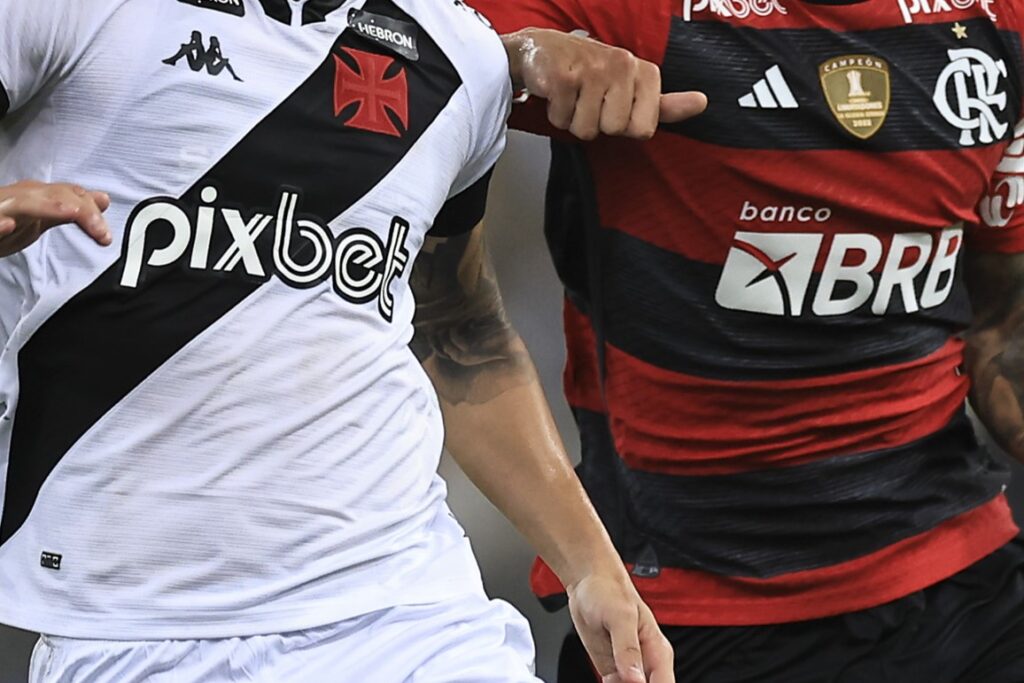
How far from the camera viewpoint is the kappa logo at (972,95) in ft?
5.73

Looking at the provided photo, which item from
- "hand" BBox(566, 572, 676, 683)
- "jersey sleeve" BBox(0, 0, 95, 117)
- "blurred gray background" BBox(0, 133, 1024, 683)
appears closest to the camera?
"jersey sleeve" BBox(0, 0, 95, 117)

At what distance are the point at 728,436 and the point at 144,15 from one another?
29.0 inches

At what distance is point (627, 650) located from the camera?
1.35 meters

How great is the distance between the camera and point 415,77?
135cm

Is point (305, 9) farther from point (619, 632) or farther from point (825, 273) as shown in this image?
point (825, 273)

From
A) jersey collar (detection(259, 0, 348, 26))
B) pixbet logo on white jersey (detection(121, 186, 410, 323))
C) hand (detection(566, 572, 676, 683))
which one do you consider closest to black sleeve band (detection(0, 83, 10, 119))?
pixbet logo on white jersey (detection(121, 186, 410, 323))

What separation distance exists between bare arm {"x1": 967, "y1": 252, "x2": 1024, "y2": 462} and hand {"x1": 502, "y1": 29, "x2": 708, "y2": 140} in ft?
1.99

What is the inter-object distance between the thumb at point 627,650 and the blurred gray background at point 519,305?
1023 mm

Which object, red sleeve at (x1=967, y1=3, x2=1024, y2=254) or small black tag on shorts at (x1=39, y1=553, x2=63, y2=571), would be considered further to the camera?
red sleeve at (x1=967, y1=3, x2=1024, y2=254)

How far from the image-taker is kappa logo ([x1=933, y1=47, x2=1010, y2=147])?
1747 mm

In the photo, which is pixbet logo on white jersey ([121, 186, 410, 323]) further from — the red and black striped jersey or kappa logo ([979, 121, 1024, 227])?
kappa logo ([979, 121, 1024, 227])

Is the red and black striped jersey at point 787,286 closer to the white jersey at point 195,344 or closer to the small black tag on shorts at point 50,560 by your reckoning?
the white jersey at point 195,344

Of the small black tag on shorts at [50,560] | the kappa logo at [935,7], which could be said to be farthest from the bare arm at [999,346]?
the small black tag on shorts at [50,560]

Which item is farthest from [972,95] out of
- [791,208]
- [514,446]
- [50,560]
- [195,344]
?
[50,560]
